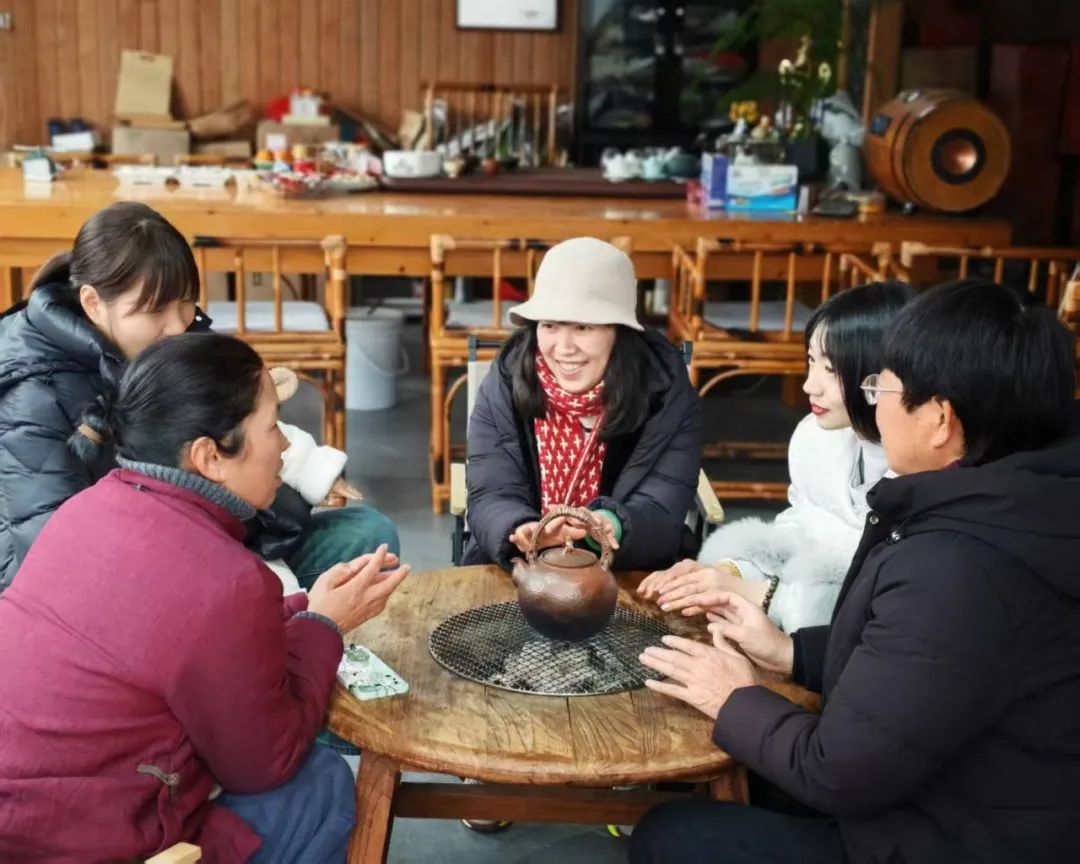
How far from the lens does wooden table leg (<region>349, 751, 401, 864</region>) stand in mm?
1615

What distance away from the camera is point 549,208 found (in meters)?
4.64

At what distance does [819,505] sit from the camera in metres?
2.39

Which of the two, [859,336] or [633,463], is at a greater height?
[859,336]

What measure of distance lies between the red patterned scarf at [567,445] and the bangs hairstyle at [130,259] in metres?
0.71

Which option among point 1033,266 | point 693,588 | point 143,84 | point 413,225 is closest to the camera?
point 693,588

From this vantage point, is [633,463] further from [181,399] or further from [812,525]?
[181,399]

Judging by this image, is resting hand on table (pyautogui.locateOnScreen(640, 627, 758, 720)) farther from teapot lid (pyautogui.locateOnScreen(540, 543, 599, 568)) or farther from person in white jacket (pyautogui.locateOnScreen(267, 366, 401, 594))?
person in white jacket (pyautogui.locateOnScreen(267, 366, 401, 594))

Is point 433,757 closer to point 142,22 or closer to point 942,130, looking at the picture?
point 942,130

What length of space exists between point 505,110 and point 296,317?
420 cm

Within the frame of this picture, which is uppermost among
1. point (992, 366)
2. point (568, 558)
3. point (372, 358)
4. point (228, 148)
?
point (228, 148)

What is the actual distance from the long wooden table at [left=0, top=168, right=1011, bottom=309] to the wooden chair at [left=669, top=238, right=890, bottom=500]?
0.28ft

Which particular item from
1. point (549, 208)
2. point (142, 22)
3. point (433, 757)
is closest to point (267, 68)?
point (142, 22)

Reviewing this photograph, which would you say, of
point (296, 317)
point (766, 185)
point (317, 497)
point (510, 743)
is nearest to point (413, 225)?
point (296, 317)

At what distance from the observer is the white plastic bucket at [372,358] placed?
509 cm
